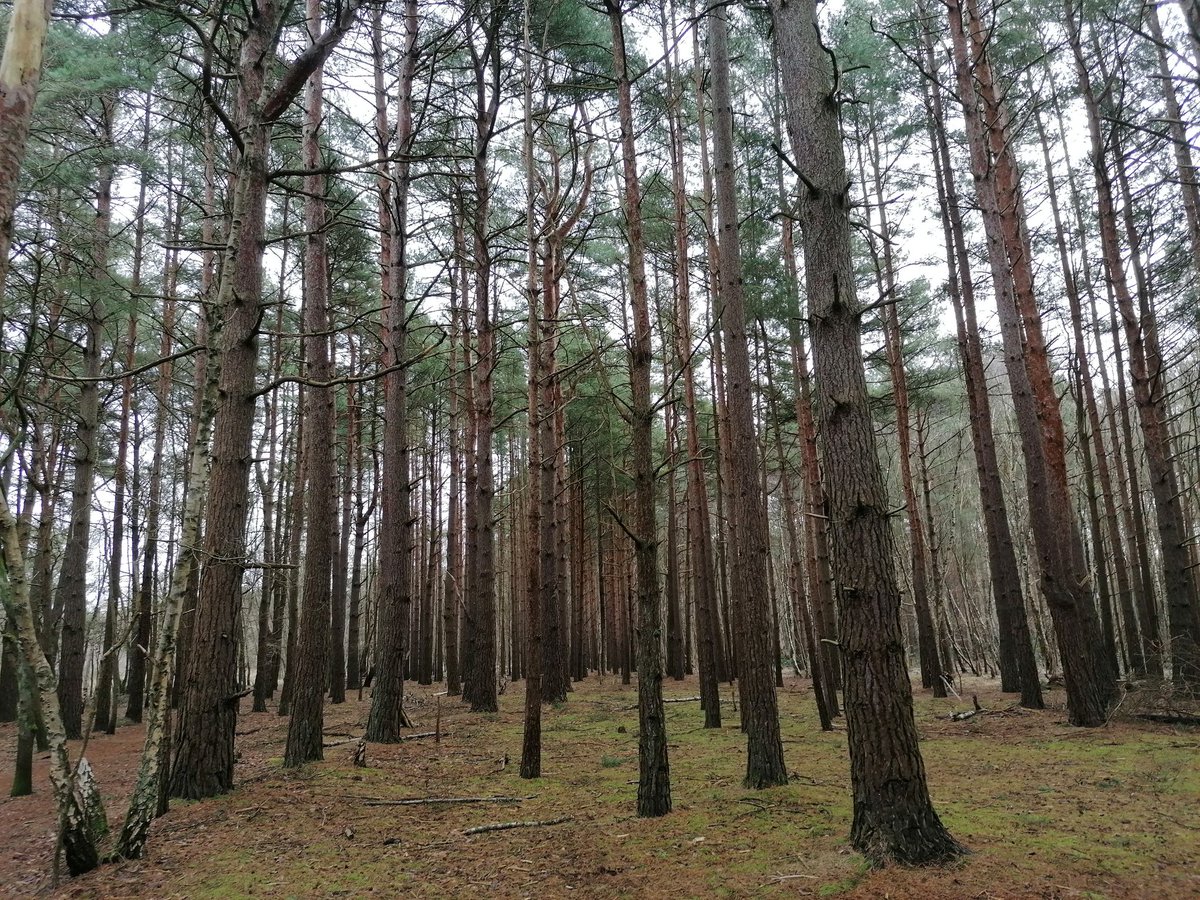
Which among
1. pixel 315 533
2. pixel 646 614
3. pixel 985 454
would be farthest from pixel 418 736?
pixel 985 454

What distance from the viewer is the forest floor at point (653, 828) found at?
3768 mm

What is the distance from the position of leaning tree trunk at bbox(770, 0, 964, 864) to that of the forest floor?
1.02ft

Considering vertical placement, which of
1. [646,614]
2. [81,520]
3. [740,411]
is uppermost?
[740,411]

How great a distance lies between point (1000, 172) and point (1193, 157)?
4.61 m

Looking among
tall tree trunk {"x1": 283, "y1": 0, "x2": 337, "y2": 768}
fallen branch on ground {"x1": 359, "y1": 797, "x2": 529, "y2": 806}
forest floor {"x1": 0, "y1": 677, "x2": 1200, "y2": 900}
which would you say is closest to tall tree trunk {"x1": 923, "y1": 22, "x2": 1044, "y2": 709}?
forest floor {"x1": 0, "y1": 677, "x2": 1200, "y2": 900}

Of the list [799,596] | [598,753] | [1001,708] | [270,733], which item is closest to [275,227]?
[270,733]

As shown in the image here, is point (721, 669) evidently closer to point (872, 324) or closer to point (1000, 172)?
point (872, 324)

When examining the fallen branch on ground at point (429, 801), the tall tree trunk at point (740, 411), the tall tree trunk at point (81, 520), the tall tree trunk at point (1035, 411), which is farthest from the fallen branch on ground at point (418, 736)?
the tall tree trunk at point (1035, 411)

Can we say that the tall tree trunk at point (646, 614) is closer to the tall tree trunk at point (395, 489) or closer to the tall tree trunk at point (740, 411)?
the tall tree trunk at point (740, 411)

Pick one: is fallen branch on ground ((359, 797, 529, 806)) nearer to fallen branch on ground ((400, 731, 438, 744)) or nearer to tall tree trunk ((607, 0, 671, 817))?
tall tree trunk ((607, 0, 671, 817))

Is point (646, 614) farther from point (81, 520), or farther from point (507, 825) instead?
point (81, 520)

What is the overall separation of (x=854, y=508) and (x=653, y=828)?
9.26 ft

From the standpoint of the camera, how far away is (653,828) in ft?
16.2

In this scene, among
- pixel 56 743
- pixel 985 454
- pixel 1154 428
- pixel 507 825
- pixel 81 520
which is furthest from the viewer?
pixel 985 454
